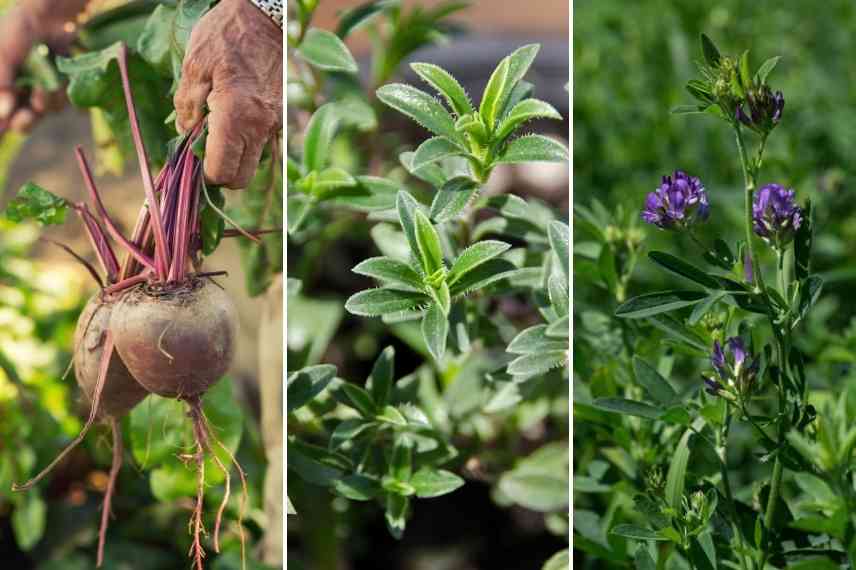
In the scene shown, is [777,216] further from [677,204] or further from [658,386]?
[658,386]

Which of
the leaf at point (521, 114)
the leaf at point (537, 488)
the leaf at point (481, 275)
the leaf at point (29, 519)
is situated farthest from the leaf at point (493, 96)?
the leaf at point (29, 519)

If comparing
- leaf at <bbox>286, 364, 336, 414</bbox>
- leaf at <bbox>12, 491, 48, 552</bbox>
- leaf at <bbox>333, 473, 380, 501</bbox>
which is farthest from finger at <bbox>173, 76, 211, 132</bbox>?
leaf at <bbox>12, 491, 48, 552</bbox>

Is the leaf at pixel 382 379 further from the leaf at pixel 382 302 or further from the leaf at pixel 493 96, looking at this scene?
the leaf at pixel 493 96

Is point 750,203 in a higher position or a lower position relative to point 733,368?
higher

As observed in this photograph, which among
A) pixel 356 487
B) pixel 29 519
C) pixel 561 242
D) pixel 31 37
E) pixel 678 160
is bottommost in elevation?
pixel 29 519

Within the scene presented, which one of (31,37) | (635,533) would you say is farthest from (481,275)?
(31,37)

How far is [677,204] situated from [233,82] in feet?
1.24

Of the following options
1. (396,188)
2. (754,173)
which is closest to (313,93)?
(396,188)

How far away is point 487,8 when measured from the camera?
7.66 feet

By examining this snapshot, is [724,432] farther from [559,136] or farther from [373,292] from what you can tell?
[559,136]

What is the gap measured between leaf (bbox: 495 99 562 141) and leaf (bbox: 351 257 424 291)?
131 mm

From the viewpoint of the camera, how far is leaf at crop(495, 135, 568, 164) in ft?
2.83

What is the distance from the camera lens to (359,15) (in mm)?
1079

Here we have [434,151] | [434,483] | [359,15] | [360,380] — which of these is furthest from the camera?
[360,380]
